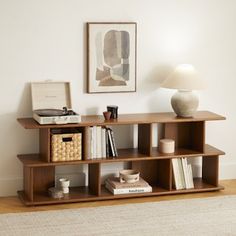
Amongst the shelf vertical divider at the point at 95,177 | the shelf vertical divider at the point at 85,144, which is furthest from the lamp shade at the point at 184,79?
the shelf vertical divider at the point at 95,177

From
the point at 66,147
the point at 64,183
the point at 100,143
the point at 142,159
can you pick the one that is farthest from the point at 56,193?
the point at 142,159

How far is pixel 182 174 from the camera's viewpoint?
17.4ft

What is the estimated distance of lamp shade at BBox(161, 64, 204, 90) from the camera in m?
5.12

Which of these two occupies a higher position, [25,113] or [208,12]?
[208,12]

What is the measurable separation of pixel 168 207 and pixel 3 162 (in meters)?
1.32

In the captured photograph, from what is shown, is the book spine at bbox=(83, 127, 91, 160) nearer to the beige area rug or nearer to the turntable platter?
the turntable platter

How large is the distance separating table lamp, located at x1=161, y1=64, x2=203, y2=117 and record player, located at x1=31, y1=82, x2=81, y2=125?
773 millimetres

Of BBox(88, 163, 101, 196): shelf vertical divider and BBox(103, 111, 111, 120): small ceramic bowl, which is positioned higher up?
BBox(103, 111, 111, 120): small ceramic bowl

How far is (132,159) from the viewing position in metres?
5.10

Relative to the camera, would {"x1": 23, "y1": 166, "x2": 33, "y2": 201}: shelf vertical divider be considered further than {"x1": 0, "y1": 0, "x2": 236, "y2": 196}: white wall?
No

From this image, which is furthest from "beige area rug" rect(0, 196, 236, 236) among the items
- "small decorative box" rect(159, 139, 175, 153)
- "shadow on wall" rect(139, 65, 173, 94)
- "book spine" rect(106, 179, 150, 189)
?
"shadow on wall" rect(139, 65, 173, 94)

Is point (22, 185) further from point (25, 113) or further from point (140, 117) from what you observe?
point (140, 117)

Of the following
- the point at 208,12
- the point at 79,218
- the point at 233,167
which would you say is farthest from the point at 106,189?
the point at 208,12

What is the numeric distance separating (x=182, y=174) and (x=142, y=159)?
39cm
